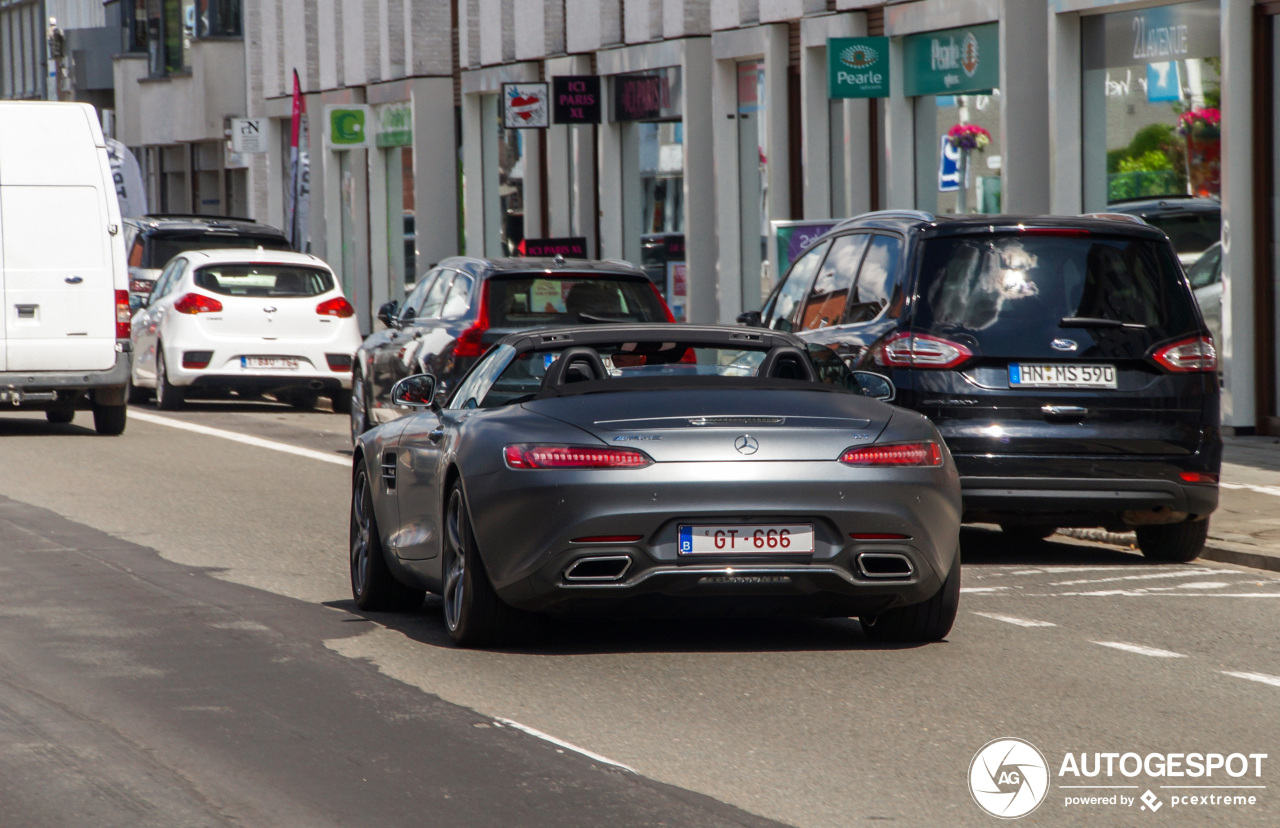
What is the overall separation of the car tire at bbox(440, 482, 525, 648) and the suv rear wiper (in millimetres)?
3839

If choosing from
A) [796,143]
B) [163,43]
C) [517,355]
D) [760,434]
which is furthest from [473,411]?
[163,43]

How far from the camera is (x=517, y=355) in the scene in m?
8.41

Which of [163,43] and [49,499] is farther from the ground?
[163,43]

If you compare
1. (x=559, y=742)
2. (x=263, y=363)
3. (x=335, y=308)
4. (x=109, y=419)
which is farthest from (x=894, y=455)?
(x=335, y=308)

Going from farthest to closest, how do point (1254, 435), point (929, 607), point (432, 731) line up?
point (1254, 435) < point (929, 607) < point (432, 731)

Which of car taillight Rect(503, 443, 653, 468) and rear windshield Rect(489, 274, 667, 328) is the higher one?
rear windshield Rect(489, 274, 667, 328)

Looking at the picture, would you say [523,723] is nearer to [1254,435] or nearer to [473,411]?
[473,411]

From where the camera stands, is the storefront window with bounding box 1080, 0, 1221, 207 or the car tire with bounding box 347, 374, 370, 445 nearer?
the car tire with bounding box 347, 374, 370, 445

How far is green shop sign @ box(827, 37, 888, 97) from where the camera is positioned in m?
22.4

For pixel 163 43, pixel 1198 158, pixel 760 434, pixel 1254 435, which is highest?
pixel 163 43

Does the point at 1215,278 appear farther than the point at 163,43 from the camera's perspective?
No

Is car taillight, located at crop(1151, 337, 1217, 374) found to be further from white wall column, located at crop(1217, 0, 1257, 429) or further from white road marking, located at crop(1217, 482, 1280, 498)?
white wall column, located at crop(1217, 0, 1257, 429)

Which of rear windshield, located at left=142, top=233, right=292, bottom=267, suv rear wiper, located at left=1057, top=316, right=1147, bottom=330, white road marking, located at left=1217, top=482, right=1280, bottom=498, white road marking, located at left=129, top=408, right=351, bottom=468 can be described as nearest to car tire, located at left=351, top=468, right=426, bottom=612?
suv rear wiper, located at left=1057, top=316, right=1147, bottom=330

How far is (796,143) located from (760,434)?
1840 cm
